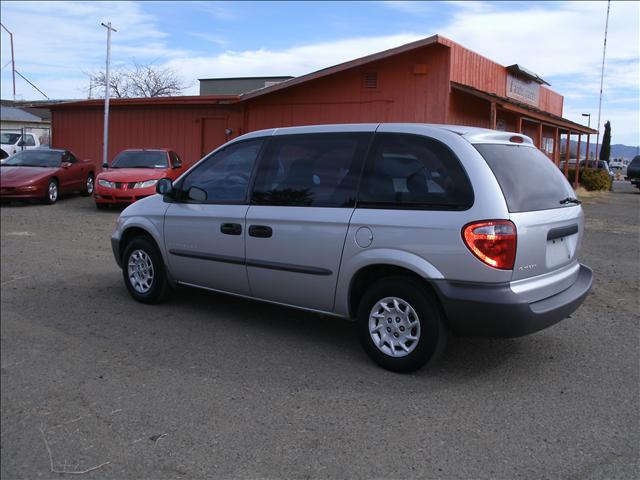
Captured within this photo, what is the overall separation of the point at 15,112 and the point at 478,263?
43.6m

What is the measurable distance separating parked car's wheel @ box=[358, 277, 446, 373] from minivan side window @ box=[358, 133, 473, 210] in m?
0.60

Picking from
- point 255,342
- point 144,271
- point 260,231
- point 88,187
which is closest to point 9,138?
point 88,187

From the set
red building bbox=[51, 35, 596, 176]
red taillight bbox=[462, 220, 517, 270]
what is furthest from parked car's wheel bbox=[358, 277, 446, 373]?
red building bbox=[51, 35, 596, 176]

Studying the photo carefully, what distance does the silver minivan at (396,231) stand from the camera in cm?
421

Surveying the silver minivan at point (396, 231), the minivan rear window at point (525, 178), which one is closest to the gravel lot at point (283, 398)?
the silver minivan at point (396, 231)

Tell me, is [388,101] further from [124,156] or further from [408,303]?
[408,303]

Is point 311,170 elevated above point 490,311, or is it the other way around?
point 311,170

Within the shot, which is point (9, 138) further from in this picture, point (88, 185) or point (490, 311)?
point (490, 311)

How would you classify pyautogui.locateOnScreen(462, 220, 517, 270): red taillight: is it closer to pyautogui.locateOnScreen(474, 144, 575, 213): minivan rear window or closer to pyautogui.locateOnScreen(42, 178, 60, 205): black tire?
pyautogui.locateOnScreen(474, 144, 575, 213): minivan rear window

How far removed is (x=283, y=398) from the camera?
4.13 meters

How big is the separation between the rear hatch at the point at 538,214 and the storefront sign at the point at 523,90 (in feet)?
53.9

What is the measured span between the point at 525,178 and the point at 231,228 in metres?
2.47

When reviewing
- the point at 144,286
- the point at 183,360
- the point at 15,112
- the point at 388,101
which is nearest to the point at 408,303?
the point at 183,360

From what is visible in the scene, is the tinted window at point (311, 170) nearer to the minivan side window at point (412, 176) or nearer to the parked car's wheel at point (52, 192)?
the minivan side window at point (412, 176)
